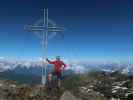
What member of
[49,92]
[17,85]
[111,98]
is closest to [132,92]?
[111,98]

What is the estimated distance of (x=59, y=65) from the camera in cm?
2780

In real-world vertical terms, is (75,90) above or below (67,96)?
above

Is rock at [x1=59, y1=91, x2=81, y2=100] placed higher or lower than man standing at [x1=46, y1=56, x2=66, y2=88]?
lower

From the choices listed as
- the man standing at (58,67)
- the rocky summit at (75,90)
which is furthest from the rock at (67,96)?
the man standing at (58,67)

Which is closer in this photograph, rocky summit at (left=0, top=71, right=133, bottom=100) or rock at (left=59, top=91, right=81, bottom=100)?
rock at (left=59, top=91, right=81, bottom=100)

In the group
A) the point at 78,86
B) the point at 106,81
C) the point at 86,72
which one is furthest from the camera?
the point at 86,72

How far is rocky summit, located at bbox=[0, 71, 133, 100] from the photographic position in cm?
2641

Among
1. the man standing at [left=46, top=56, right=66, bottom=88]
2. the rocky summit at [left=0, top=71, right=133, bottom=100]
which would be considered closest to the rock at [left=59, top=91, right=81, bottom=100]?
the rocky summit at [left=0, top=71, right=133, bottom=100]

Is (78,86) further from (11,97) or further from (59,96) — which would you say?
(11,97)

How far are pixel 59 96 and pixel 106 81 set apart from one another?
28.7 ft

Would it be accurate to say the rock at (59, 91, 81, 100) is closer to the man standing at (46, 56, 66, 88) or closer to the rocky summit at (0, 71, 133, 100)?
the rocky summit at (0, 71, 133, 100)

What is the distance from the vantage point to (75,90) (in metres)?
28.3

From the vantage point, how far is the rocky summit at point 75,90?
26.4 metres

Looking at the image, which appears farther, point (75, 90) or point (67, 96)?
point (75, 90)
